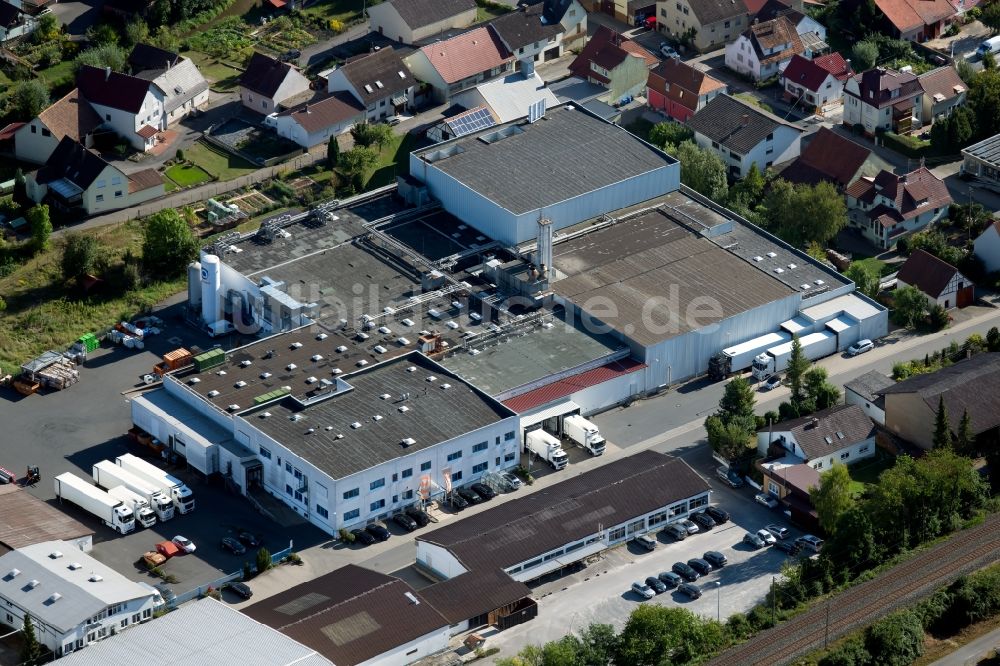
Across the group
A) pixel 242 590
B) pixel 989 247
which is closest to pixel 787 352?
pixel 989 247

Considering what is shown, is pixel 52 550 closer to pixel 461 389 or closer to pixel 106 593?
pixel 106 593

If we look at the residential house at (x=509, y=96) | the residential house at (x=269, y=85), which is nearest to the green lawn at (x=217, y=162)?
the residential house at (x=269, y=85)

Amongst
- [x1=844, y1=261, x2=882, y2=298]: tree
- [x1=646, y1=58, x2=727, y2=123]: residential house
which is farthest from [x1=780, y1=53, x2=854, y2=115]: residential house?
[x1=844, y1=261, x2=882, y2=298]: tree

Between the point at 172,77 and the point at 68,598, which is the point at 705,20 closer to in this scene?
the point at 172,77

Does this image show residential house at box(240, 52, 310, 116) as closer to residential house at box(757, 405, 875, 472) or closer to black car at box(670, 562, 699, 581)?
residential house at box(757, 405, 875, 472)

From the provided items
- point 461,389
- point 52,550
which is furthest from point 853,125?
point 52,550

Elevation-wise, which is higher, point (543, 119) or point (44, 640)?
point (543, 119)

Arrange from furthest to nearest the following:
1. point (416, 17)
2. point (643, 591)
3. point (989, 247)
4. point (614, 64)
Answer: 1. point (416, 17)
2. point (614, 64)
3. point (989, 247)
4. point (643, 591)
